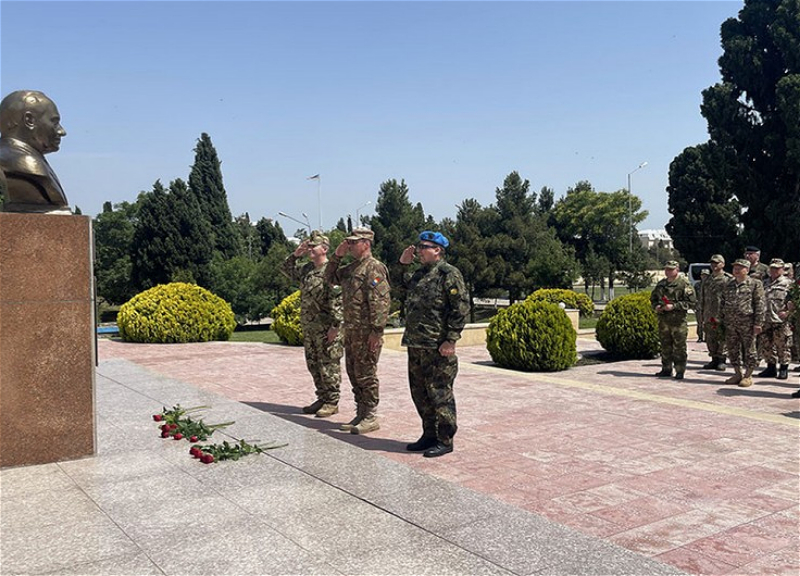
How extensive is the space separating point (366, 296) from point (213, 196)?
152ft

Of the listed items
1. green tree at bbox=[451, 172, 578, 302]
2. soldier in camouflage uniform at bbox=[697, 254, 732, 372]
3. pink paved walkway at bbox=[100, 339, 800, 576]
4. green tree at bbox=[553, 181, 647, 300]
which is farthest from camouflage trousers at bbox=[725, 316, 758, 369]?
green tree at bbox=[553, 181, 647, 300]

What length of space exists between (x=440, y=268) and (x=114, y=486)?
285cm

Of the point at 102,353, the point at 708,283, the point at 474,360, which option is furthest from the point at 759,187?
the point at 102,353

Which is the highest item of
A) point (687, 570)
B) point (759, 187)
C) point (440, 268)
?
point (759, 187)

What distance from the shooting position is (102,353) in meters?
13.3

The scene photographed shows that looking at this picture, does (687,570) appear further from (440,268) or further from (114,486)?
(114,486)

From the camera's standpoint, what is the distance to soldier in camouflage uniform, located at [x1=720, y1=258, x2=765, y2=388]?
9.67 m

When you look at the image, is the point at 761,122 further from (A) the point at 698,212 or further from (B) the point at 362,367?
(B) the point at 362,367

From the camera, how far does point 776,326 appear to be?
34.6 feet

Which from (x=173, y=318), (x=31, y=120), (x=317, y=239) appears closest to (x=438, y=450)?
(x=317, y=239)

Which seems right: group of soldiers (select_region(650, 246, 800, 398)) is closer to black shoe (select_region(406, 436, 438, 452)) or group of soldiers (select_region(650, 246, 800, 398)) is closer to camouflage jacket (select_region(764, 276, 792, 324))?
camouflage jacket (select_region(764, 276, 792, 324))

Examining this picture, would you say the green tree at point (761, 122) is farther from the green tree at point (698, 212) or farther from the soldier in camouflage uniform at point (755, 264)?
the soldier in camouflage uniform at point (755, 264)

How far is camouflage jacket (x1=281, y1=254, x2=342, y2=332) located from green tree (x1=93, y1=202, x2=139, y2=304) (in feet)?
112

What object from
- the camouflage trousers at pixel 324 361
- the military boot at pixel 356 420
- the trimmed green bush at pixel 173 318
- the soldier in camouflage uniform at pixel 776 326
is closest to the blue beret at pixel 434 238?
the military boot at pixel 356 420
